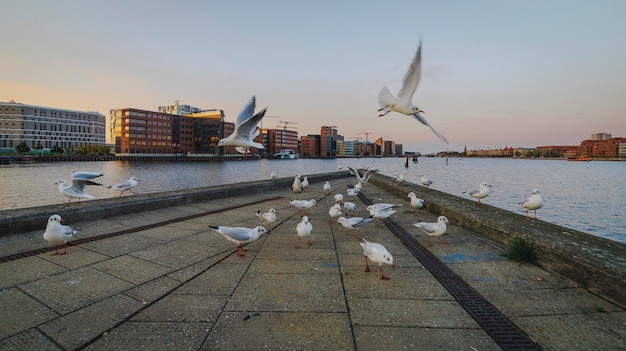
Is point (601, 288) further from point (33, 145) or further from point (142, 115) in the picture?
point (33, 145)

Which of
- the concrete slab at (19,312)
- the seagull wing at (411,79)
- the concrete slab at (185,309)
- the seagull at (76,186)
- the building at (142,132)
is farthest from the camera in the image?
the building at (142,132)

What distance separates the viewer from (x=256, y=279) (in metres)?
4.74

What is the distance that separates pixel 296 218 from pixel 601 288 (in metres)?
7.33

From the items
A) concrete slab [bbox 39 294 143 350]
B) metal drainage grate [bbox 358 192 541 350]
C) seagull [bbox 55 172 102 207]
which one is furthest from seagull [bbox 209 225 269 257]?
seagull [bbox 55 172 102 207]

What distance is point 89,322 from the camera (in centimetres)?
348

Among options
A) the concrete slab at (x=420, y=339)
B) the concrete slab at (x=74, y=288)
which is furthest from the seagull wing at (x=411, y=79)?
the concrete slab at (x=74, y=288)

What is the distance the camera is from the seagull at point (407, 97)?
9.57 meters

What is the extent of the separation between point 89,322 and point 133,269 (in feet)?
5.32

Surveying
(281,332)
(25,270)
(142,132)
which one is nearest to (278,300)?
(281,332)

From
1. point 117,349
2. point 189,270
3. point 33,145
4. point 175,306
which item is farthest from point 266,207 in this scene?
point 33,145

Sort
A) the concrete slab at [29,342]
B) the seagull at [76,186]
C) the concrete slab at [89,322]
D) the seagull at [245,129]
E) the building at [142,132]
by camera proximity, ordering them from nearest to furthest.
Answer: the concrete slab at [29,342]
the concrete slab at [89,322]
the seagull at [76,186]
the seagull at [245,129]
the building at [142,132]

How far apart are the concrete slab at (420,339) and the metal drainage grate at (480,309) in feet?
0.57

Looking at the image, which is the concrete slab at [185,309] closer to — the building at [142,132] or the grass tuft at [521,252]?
the grass tuft at [521,252]

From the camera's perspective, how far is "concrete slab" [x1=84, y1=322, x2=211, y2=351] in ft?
10.1
